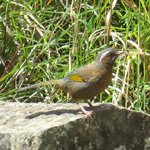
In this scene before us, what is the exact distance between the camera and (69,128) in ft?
11.9

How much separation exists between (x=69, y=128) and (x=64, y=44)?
2.45 metres

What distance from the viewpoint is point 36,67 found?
5730 millimetres

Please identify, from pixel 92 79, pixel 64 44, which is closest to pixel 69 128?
pixel 92 79

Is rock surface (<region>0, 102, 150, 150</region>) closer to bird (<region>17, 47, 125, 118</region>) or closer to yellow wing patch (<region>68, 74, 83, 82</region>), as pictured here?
A: bird (<region>17, 47, 125, 118</region>)

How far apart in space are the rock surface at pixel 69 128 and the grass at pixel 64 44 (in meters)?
0.94

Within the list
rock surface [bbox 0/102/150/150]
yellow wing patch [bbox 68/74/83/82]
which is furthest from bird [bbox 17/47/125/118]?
rock surface [bbox 0/102/150/150]

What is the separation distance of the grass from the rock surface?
3.10 ft

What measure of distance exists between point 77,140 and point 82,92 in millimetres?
674

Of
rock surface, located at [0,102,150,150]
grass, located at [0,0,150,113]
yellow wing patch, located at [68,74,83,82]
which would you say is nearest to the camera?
rock surface, located at [0,102,150,150]

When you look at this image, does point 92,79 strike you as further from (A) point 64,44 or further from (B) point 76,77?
(A) point 64,44

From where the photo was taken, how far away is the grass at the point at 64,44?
531 centimetres

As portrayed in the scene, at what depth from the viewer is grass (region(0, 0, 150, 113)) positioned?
17.4ft

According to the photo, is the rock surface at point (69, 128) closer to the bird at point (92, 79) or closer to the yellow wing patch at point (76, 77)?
the bird at point (92, 79)

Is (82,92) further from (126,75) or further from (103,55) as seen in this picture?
(126,75)
